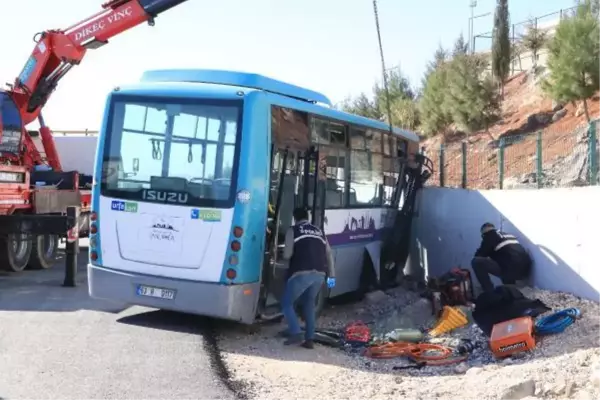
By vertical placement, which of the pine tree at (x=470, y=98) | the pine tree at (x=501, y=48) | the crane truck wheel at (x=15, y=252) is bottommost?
the crane truck wheel at (x=15, y=252)

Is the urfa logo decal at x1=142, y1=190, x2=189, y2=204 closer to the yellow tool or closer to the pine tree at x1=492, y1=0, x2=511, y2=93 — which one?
the yellow tool

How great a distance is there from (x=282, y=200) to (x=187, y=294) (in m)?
1.70

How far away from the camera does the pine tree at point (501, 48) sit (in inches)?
1356

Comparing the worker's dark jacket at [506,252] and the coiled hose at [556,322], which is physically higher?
the worker's dark jacket at [506,252]

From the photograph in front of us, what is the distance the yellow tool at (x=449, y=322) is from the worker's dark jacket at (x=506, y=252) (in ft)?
4.32

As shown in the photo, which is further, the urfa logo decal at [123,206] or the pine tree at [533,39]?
the pine tree at [533,39]

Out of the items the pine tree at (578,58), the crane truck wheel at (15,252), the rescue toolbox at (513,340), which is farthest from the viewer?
the pine tree at (578,58)

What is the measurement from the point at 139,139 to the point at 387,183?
5333mm

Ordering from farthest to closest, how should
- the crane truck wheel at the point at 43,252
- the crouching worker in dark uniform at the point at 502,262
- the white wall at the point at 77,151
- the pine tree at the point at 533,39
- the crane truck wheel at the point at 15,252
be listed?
the pine tree at the point at 533,39
the white wall at the point at 77,151
the crane truck wheel at the point at 43,252
the crane truck wheel at the point at 15,252
the crouching worker in dark uniform at the point at 502,262

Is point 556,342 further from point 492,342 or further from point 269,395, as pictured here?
point 269,395

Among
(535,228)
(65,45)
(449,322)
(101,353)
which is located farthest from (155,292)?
(65,45)

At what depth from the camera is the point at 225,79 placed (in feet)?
30.3

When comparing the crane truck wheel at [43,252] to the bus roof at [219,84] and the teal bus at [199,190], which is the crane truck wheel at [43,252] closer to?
the teal bus at [199,190]

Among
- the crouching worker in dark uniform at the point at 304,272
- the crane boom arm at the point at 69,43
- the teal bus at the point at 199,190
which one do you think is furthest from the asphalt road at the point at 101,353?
the crane boom arm at the point at 69,43
